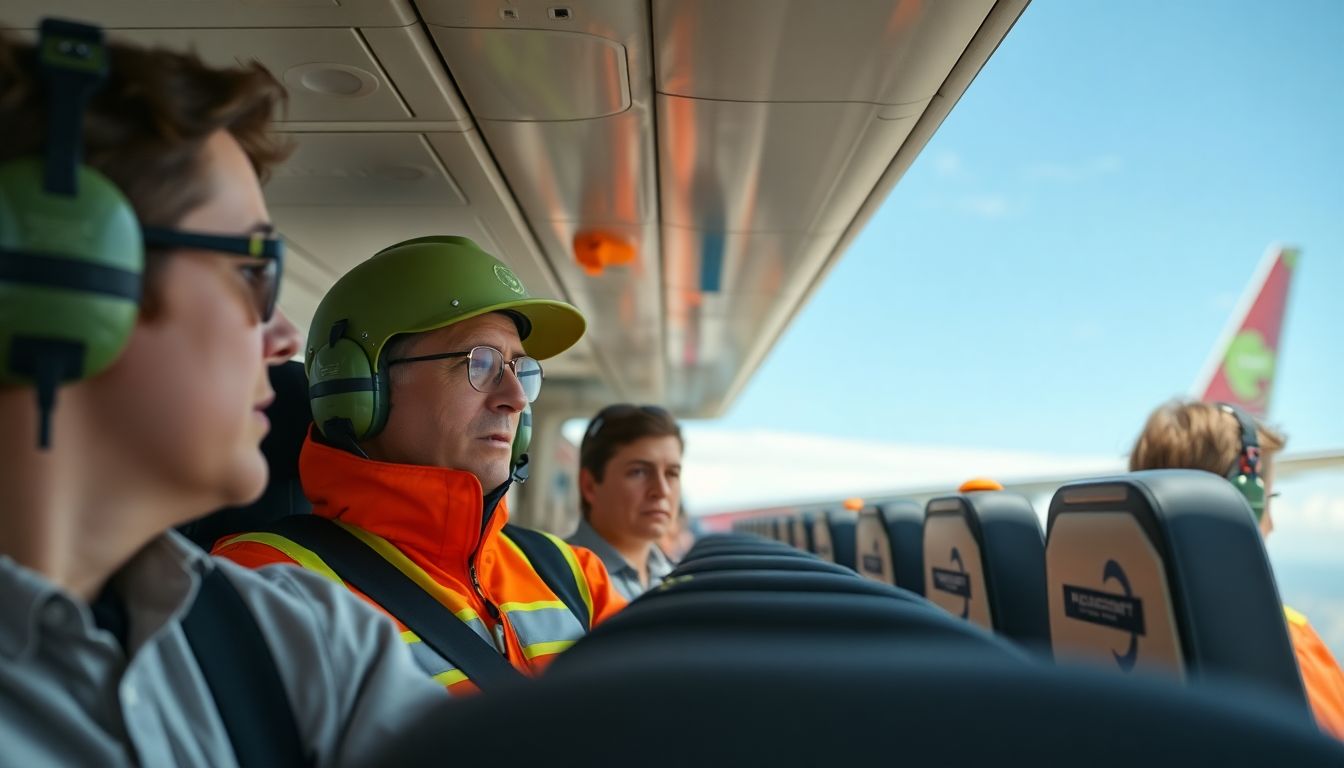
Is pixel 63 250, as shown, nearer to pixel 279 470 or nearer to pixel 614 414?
pixel 279 470

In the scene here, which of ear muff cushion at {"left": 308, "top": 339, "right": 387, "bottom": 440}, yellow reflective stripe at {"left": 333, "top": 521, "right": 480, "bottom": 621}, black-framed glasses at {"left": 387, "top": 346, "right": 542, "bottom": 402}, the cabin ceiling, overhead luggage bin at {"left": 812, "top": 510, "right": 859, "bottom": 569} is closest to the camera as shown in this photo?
yellow reflective stripe at {"left": 333, "top": 521, "right": 480, "bottom": 621}

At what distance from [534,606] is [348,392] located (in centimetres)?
55

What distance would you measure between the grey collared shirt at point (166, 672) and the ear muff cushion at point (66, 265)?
0.62 ft

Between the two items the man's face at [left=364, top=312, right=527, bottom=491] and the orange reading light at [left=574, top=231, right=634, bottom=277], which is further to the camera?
the orange reading light at [left=574, top=231, right=634, bottom=277]

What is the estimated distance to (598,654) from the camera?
0.43m

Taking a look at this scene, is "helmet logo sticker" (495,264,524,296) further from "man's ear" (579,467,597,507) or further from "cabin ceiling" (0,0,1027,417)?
"man's ear" (579,467,597,507)

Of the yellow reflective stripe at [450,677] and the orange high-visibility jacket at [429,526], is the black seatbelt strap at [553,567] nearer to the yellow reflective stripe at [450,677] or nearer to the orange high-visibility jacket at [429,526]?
the orange high-visibility jacket at [429,526]

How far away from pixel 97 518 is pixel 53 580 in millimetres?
58

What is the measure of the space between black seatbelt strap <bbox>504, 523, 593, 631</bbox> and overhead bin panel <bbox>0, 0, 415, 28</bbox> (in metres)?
1.37

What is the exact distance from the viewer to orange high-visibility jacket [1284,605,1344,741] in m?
1.91

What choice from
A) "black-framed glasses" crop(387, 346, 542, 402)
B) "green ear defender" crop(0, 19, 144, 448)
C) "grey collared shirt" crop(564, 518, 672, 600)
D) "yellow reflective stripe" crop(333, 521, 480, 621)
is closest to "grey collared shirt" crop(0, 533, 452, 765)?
"green ear defender" crop(0, 19, 144, 448)

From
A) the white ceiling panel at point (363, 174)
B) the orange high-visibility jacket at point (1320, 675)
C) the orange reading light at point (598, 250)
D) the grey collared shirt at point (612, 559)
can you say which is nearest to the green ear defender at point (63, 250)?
the orange high-visibility jacket at point (1320, 675)

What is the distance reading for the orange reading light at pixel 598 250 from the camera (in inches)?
189

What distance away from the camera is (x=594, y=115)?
3.34 m
